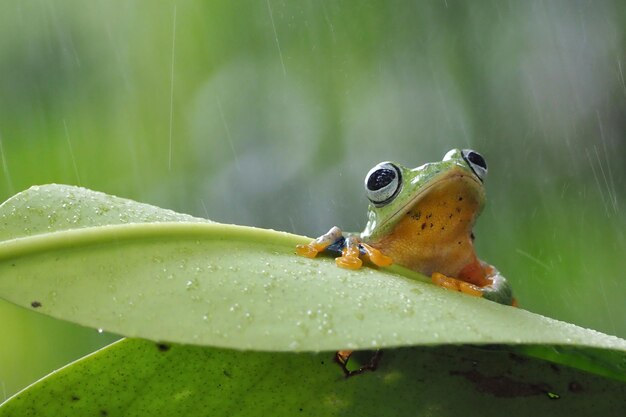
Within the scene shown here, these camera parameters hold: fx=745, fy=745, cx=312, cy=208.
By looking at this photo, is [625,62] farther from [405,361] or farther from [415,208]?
[405,361]

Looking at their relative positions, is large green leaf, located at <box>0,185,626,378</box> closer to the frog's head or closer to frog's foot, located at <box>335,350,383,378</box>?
frog's foot, located at <box>335,350,383,378</box>

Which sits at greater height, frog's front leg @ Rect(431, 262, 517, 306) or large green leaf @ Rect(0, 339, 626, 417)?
large green leaf @ Rect(0, 339, 626, 417)

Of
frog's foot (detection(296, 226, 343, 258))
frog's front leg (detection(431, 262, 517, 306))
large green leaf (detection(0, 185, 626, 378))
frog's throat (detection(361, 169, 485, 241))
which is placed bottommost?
frog's front leg (detection(431, 262, 517, 306))

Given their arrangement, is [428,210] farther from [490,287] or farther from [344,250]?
[344,250]

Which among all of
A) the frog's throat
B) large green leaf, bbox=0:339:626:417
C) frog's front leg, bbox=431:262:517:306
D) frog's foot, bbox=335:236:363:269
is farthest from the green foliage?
the frog's throat

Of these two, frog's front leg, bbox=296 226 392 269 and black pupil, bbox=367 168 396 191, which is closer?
frog's front leg, bbox=296 226 392 269

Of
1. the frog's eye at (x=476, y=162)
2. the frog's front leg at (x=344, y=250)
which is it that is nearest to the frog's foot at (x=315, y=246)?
the frog's front leg at (x=344, y=250)
